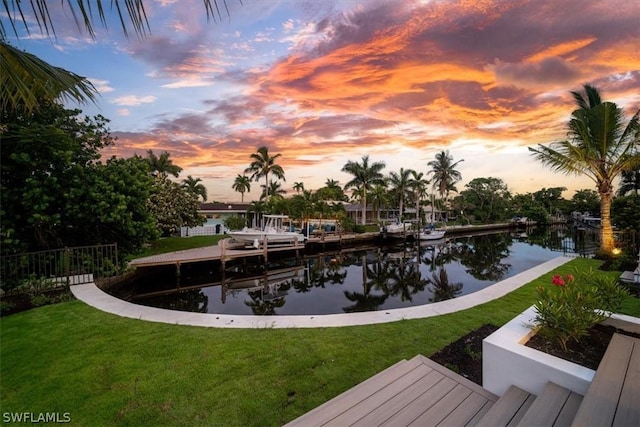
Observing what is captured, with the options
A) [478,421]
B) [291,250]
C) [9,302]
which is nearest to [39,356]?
[9,302]

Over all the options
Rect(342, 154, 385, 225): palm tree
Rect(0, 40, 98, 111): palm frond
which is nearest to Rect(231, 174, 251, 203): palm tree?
Rect(342, 154, 385, 225): palm tree

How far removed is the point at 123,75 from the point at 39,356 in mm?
7672

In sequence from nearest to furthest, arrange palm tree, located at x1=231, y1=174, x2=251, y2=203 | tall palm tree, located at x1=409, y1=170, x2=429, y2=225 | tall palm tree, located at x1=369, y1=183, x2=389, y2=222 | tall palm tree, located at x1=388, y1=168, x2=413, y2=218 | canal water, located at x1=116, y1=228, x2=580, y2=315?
canal water, located at x1=116, y1=228, x2=580, y2=315 < tall palm tree, located at x1=369, y1=183, x2=389, y2=222 < tall palm tree, located at x1=388, y1=168, x2=413, y2=218 < tall palm tree, located at x1=409, y1=170, x2=429, y2=225 < palm tree, located at x1=231, y1=174, x2=251, y2=203

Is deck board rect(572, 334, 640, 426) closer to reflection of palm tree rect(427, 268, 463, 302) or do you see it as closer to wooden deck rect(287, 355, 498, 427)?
wooden deck rect(287, 355, 498, 427)

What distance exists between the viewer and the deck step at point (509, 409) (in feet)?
7.11

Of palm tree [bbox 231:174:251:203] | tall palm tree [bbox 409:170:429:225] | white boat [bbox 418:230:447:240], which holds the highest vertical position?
palm tree [bbox 231:174:251:203]

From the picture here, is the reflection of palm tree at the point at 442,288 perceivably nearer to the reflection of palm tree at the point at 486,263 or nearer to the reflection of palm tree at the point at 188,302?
the reflection of palm tree at the point at 486,263

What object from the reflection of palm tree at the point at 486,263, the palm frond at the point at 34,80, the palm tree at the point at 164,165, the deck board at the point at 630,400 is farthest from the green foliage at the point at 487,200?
the palm frond at the point at 34,80

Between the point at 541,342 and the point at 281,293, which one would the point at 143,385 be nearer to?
the point at 541,342

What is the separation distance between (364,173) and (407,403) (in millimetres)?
35900

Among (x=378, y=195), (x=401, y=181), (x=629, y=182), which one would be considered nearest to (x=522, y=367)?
(x=629, y=182)

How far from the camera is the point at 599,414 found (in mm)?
1885

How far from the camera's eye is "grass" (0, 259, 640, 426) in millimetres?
3301

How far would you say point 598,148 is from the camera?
1186 centimetres
